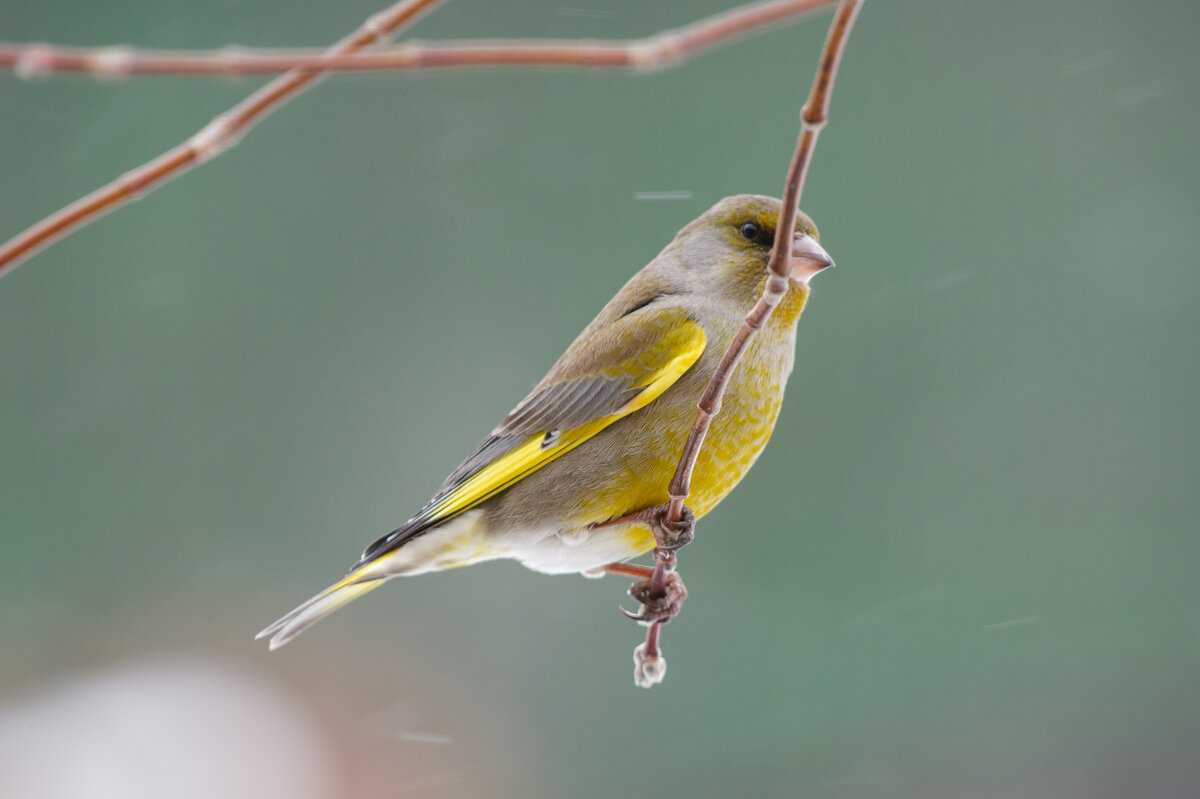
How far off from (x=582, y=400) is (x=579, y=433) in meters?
0.10

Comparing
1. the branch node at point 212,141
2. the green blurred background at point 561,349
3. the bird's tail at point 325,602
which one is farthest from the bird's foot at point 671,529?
the green blurred background at point 561,349

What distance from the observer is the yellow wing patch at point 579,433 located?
7.81 ft

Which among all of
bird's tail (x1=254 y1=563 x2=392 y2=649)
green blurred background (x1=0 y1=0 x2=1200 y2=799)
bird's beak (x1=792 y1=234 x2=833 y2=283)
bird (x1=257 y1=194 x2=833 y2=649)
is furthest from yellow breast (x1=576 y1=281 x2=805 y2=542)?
green blurred background (x1=0 y1=0 x2=1200 y2=799)

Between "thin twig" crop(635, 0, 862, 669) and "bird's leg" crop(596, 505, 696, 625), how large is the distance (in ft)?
0.11

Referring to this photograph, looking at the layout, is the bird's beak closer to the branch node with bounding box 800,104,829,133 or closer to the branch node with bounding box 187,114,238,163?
the branch node with bounding box 800,104,829,133

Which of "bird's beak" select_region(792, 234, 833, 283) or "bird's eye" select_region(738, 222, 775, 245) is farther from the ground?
"bird's beak" select_region(792, 234, 833, 283)

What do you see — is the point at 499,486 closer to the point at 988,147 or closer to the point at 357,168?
the point at 357,168

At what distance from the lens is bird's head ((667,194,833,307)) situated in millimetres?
2561

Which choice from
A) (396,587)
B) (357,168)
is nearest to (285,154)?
(357,168)

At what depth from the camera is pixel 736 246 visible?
8.64ft

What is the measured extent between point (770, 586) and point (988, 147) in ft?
7.32

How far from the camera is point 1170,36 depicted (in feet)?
18.1

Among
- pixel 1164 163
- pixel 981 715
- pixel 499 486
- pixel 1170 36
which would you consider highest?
pixel 499 486

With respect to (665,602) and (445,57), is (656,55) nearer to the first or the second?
(445,57)
